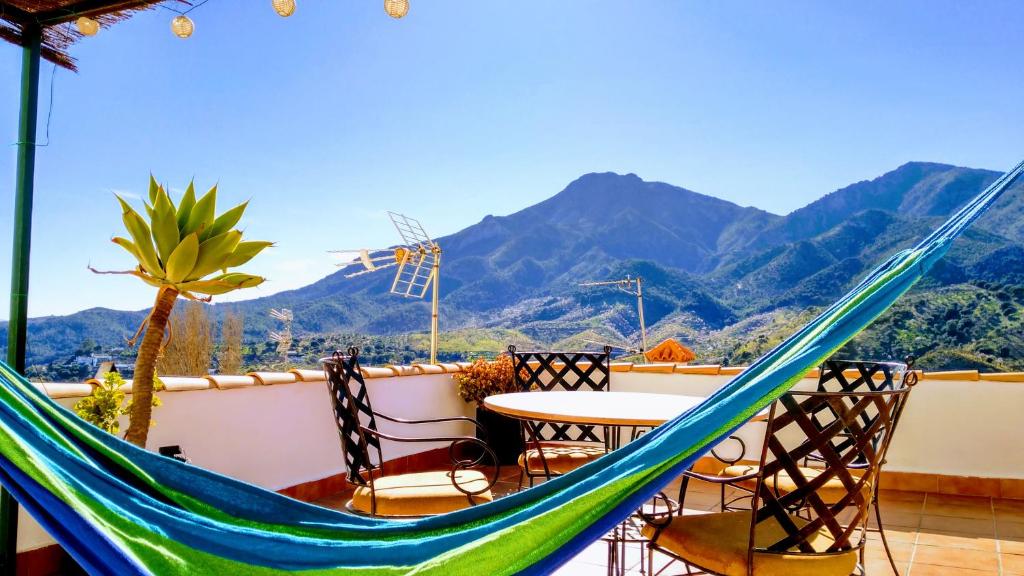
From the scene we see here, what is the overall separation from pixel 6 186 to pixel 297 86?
16820mm

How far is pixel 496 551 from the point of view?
0.95 metres

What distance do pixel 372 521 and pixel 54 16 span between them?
221cm

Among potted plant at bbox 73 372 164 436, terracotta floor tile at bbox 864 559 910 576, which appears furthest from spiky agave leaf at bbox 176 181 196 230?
terracotta floor tile at bbox 864 559 910 576

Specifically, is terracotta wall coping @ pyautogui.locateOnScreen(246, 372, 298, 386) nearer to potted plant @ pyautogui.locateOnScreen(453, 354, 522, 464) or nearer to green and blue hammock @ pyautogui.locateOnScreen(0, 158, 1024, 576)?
potted plant @ pyautogui.locateOnScreen(453, 354, 522, 464)

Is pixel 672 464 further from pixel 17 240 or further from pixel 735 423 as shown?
pixel 17 240

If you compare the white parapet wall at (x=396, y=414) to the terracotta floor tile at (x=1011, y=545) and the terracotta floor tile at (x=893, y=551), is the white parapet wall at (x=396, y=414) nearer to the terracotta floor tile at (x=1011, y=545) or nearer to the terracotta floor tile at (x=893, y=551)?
the terracotta floor tile at (x=1011, y=545)

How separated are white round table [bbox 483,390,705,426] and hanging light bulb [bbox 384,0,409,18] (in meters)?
2.09

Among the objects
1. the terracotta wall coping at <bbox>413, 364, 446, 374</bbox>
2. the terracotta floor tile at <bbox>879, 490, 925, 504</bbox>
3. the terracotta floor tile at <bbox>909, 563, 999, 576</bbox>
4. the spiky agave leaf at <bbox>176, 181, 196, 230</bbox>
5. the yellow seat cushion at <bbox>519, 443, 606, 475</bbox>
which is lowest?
the terracotta floor tile at <bbox>879, 490, 925, 504</bbox>

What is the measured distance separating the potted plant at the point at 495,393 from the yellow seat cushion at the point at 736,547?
2.87m

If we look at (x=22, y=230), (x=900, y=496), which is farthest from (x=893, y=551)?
(x=22, y=230)

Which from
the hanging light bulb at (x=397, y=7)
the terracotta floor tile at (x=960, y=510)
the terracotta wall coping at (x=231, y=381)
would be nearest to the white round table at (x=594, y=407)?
the terracotta wall coping at (x=231, y=381)

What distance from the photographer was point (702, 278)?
31.9 m

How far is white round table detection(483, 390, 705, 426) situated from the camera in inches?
81.1

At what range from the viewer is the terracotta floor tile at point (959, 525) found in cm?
314
